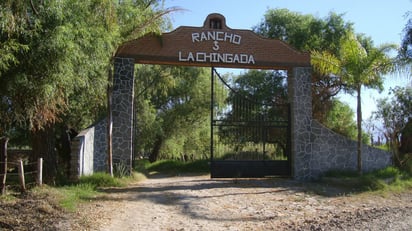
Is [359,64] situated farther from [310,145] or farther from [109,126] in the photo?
[109,126]

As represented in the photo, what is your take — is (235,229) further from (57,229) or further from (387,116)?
(387,116)

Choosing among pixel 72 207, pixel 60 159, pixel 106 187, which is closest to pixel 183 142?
pixel 60 159

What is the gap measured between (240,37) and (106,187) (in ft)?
22.0

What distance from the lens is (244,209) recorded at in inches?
368

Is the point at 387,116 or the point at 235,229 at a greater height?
the point at 387,116

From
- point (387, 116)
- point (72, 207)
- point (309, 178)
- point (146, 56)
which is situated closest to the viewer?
point (72, 207)

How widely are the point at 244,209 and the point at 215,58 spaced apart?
240 inches

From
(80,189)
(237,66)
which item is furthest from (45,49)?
(237,66)

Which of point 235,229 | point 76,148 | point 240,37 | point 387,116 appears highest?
point 240,37

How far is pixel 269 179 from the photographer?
47.7ft

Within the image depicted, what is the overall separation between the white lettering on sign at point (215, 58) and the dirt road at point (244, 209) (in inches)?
165

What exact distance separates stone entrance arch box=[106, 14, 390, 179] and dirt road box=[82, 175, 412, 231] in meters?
1.88

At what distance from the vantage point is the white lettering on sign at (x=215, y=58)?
1375 centimetres

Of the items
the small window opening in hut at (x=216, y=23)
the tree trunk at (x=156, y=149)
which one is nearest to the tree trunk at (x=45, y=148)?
the small window opening in hut at (x=216, y=23)
